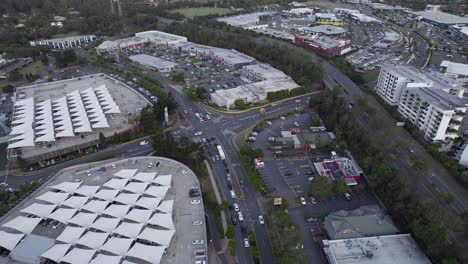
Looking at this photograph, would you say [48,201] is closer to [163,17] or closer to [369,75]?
[369,75]

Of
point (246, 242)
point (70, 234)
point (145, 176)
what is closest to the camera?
point (70, 234)

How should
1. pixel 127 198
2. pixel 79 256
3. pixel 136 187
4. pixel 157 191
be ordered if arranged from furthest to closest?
pixel 136 187
pixel 157 191
pixel 127 198
pixel 79 256

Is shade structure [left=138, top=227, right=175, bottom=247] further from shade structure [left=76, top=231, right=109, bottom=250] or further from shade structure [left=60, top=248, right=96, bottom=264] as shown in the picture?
shade structure [left=60, top=248, right=96, bottom=264]

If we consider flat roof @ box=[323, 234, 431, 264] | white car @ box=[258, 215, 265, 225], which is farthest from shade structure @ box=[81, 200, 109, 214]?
flat roof @ box=[323, 234, 431, 264]

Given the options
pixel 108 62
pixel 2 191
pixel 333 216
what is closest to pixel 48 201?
pixel 2 191

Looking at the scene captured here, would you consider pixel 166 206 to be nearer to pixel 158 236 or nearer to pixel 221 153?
pixel 158 236

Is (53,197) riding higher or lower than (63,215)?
higher

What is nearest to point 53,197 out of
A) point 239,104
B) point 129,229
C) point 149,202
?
point 129,229
